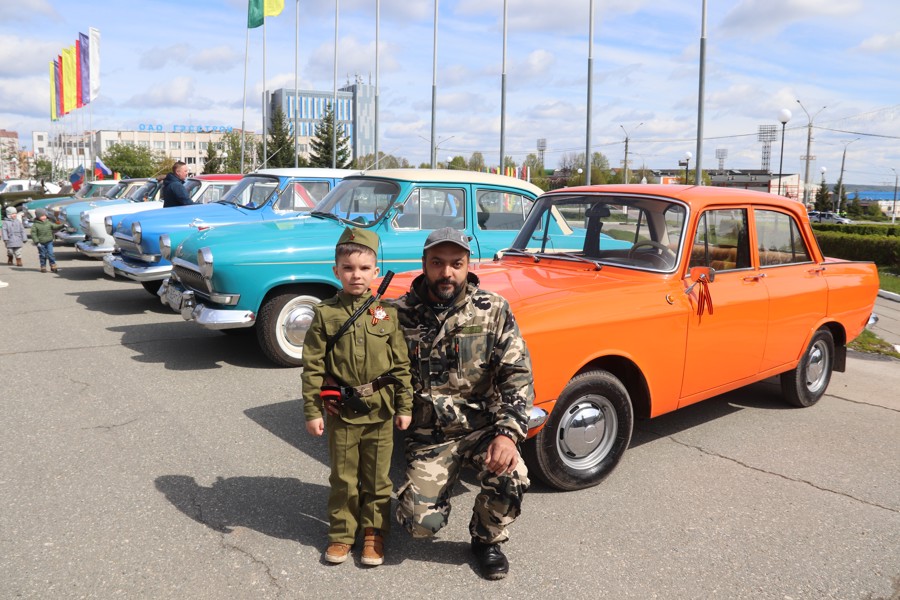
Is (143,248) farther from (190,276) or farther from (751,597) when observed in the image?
(751,597)

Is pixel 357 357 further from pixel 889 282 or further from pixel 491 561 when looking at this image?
pixel 889 282

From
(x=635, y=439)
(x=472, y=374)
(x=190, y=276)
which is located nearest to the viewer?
(x=472, y=374)

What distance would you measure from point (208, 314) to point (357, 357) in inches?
157

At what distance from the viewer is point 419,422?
3559 mm

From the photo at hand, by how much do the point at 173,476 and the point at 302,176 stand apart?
19.7 ft

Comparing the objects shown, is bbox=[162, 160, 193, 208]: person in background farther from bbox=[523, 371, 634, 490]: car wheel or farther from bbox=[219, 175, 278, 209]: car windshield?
bbox=[523, 371, 634, 490]: car wheel

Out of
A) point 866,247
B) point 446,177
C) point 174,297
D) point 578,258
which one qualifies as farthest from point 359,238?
point 866,247

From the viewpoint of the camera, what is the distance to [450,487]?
350 cm

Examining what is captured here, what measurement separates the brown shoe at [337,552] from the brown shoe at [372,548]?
0.27ft

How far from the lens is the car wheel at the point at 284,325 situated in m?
6.97

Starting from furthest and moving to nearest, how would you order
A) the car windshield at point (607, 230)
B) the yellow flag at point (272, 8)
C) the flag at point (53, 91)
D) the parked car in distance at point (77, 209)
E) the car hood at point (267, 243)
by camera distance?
the flag at point (53, 91)
the yellow flag at point (272, 8)
the parked car in distance at point (77, 209)
the car hood at point (267, 243)
the car windshield at point (607, 230)

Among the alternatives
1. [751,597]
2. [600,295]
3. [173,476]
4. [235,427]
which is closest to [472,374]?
[600,295]

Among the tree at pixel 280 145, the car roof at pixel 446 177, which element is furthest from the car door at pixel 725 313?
the tree at pixel 280 145

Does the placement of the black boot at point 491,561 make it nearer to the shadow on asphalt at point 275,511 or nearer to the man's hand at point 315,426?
the shadow on asphalt at point 275,511
